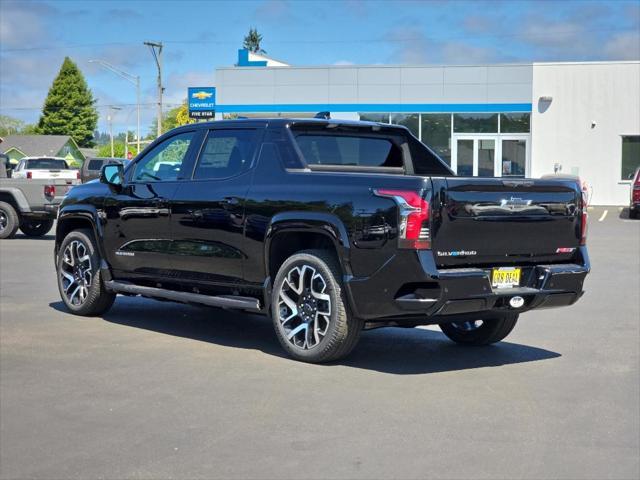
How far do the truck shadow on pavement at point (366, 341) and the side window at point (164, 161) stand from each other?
1.45 m

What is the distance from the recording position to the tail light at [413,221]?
659 centimetres

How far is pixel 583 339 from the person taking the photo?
8.85 meters

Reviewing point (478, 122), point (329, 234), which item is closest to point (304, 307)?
point (329, 234)

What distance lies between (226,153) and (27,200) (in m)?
13.2

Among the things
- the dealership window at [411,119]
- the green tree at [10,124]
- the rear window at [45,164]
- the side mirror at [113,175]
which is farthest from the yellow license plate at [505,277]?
the green tree at [10,124]

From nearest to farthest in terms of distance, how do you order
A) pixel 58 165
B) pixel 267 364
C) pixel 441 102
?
pixel 267 364
pixel 58 165
pixel 441 102

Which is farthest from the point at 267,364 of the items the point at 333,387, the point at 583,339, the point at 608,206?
the point at 608,206

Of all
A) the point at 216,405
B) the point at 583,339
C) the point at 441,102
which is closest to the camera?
the point at 216,405

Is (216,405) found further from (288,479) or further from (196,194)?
(196,194)

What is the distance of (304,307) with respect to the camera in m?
7.38

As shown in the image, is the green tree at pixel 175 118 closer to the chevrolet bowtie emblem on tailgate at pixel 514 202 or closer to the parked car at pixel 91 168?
the parked car at pixel 91 168

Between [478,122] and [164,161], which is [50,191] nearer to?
[164,161]

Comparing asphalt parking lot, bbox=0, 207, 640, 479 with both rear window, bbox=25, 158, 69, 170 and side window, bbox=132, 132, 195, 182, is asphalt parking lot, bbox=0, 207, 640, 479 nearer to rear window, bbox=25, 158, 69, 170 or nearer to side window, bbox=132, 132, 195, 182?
side window, bbox=132, 132, 195, 182

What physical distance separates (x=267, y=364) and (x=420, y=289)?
151cm
